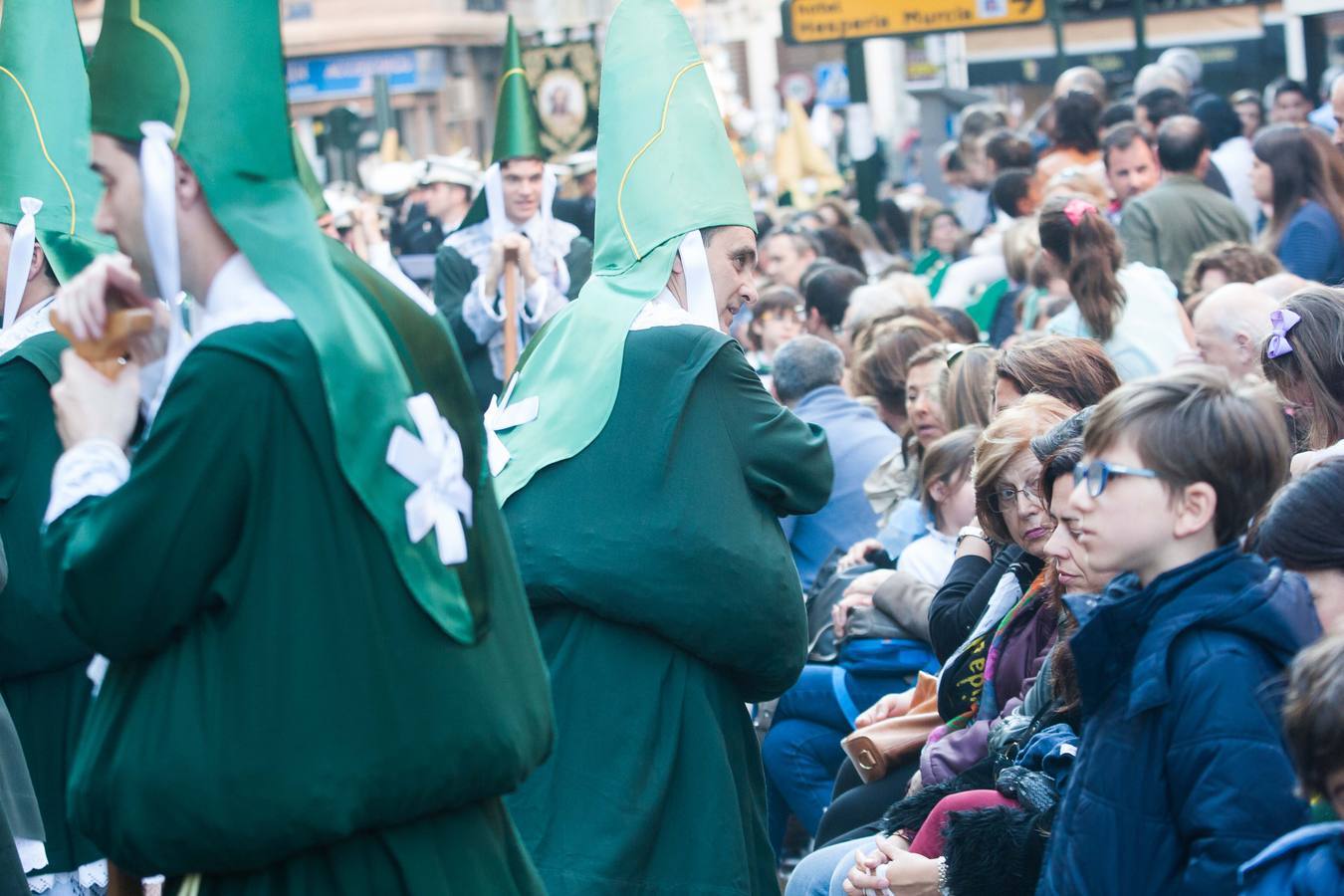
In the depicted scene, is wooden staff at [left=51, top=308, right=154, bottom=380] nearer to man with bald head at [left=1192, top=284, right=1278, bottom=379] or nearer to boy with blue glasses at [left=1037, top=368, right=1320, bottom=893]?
boy with blue glasses at [left=1037, top=368, right=1320, bottom=893]

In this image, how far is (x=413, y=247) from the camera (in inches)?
562

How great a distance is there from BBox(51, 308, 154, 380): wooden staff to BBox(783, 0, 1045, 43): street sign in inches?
439

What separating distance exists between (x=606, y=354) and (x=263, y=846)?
1800mm

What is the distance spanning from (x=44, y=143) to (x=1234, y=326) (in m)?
3.35

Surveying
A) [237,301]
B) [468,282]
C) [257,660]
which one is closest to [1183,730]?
[257,660]

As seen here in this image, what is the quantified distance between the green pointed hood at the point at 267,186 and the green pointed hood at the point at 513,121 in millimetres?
5450

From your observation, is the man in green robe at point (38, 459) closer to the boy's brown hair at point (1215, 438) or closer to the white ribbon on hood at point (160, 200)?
the white ribbon on hood at point (160, 200)

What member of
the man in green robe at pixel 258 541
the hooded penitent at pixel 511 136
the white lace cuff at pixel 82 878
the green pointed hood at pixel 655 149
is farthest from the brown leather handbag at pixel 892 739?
the hooded penitent at pixel 511 136

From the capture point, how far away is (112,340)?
2.77 metres

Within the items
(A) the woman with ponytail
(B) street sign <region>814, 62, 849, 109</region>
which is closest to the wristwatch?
(A) the woman with ponytail

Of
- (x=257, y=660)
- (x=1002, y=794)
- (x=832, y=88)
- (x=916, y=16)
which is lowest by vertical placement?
(x=1002, y=794)

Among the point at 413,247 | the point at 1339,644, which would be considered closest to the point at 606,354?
the point at 1339,644

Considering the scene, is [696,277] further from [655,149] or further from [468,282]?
[468,282]

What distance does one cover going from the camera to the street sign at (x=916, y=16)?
13469 millimetres
